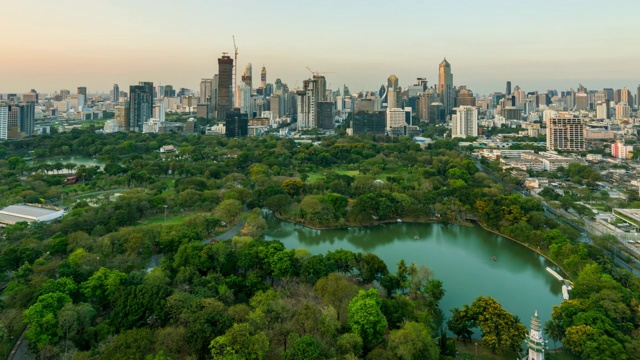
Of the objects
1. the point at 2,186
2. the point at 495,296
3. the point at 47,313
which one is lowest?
the point at 495,296

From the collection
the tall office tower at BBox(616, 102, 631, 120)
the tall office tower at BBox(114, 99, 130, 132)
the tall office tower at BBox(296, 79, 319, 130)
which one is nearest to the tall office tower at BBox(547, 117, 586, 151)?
the tall office tower at BBox(296, 79, 319, 130)

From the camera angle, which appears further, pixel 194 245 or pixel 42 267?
pixel 194 245

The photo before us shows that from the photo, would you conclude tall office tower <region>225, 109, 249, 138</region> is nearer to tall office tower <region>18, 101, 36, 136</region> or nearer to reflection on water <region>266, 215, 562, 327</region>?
tall office tower <region>18, 101, 36, 136</region>

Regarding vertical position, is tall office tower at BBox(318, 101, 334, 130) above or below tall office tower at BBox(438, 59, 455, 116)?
below

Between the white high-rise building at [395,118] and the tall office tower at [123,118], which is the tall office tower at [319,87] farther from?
the tall office tower at [123,118]

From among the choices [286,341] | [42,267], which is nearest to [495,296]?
[286,341]

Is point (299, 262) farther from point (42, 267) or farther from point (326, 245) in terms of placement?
point (42, 267)

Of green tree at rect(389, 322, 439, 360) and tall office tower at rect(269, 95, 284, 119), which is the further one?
tall office tower at rect(269, 95, 284, 119)

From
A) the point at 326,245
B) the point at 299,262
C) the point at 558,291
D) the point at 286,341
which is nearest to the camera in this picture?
the point at 286,341
